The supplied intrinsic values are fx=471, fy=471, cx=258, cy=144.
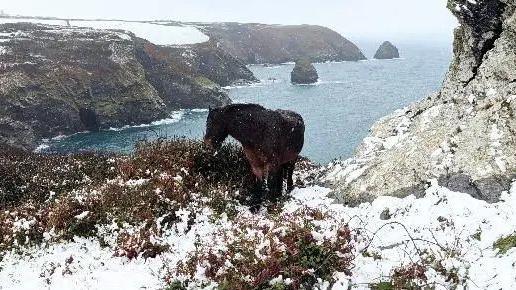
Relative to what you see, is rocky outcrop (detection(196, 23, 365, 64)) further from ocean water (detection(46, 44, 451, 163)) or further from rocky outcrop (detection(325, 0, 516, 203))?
rocky outcrop (detection(325, 0, 516, 203))

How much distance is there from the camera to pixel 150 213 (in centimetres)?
1089

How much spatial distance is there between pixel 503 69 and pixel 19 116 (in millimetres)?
64371

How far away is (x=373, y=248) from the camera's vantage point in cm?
793

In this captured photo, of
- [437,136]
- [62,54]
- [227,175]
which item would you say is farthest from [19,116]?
[437,136]

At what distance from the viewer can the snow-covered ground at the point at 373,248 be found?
655cm

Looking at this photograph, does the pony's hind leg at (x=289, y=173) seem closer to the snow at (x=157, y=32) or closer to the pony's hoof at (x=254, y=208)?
the pony's hoof at (x=254, y=208)

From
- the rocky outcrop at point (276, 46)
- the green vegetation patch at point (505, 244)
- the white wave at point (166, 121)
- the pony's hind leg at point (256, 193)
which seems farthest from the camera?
the rocky outcrop at point (276, 46)

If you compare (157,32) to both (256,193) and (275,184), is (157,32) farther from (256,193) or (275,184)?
(256,193)

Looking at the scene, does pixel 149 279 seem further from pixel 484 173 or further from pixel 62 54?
pixel 62 54

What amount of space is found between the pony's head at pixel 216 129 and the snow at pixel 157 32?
4222 inches

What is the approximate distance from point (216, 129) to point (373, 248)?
5560 millimetres

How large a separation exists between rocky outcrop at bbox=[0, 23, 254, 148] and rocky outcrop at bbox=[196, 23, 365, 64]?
69851mm

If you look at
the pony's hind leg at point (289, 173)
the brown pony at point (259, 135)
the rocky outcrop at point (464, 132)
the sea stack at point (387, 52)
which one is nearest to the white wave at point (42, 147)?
the pony's hind leg at point (289, 173)

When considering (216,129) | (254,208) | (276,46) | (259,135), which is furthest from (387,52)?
(254,208)
